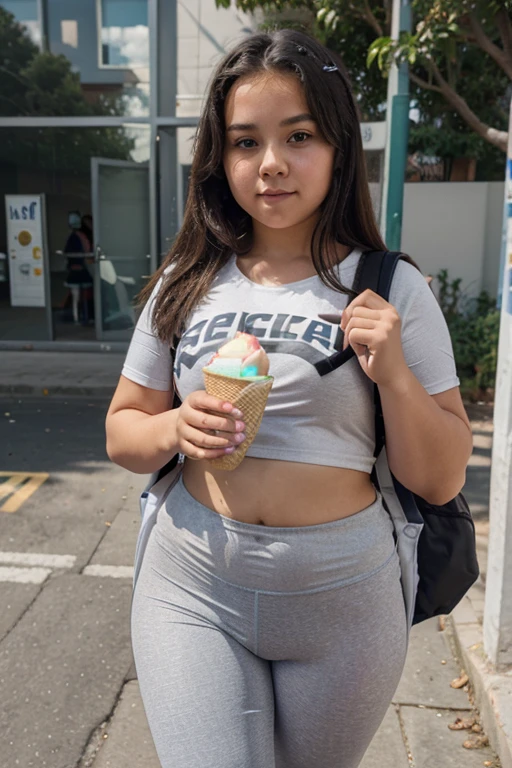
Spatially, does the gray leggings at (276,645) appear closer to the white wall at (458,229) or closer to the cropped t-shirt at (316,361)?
the cropped t-shirt at (316,361)

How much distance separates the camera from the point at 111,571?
13.3 feet

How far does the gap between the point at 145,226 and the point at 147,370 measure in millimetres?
9204

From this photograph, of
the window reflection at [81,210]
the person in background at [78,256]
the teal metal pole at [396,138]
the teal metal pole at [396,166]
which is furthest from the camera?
the person in background at [78,256]

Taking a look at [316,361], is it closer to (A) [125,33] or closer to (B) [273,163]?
(B) [273,163]

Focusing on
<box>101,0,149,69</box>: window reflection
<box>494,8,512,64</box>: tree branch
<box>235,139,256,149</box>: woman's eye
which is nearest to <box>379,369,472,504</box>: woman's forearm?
<box>235,139,256,149</box>: woman's eye

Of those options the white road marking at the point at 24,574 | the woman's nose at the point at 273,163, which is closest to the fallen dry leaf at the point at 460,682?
the white road marking at the point at 24,574

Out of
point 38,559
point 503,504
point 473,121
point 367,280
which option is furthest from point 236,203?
point 473,121

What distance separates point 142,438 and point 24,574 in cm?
279

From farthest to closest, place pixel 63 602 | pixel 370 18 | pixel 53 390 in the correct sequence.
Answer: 1. pixel 53 390
2. pixel 370 18
3. pixel 63 602

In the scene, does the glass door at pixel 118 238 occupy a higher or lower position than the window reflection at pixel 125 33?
lower

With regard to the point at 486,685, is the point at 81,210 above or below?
above

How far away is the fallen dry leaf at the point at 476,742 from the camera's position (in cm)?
267

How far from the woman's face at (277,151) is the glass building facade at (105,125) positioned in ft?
28.9

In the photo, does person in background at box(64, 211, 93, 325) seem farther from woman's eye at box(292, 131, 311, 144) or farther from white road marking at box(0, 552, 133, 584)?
woman's eye at box(292, 131, 311, 144)
